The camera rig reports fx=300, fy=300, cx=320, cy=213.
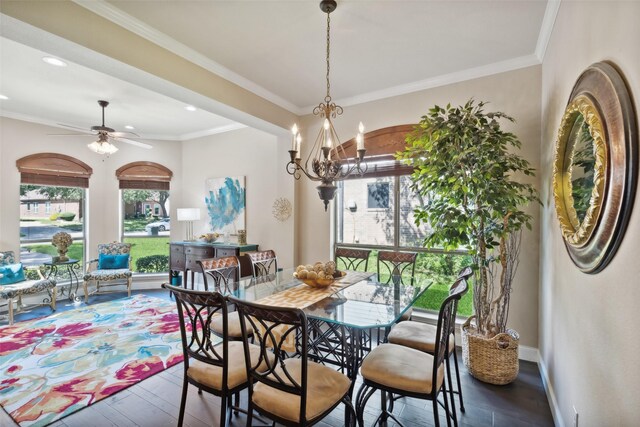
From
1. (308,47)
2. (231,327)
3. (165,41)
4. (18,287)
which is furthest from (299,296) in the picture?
(18,287)

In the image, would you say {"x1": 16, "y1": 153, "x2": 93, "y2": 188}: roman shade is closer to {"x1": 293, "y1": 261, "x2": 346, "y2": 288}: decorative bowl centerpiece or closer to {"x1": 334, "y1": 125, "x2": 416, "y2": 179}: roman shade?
{"x1": 334, "y1": 125, "x2": 416, "y2": 179}: roman shade

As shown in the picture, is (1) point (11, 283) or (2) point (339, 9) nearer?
(2) point (339, 9)

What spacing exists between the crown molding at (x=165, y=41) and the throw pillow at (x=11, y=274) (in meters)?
4.01

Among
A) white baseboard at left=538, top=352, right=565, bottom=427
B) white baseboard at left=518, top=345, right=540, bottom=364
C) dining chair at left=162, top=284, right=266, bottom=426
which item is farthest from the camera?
white baseboard at left=518, top=345, right=540, bottom=364

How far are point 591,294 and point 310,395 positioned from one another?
58.4 inches

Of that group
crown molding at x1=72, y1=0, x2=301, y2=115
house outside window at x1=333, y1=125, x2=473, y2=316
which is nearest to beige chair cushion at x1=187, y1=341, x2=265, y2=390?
house outside window at x1=333, y1=125, x2=473, y2=316

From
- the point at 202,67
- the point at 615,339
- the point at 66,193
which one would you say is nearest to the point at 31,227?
the point at 66,193

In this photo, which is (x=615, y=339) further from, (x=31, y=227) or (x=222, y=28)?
(x=31, y=227)

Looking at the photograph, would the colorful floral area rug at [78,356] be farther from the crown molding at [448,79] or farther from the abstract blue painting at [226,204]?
the crown molding at [448,79]

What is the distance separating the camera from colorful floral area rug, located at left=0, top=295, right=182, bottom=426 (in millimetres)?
2344

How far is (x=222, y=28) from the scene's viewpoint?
8.32 ft

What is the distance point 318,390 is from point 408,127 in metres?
3.04

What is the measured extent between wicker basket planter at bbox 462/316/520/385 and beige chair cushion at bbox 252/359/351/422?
153cm

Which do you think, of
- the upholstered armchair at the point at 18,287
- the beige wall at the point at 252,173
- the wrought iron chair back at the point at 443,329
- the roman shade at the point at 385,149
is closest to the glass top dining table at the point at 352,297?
the wrought iron chair back at the point at 443,329
